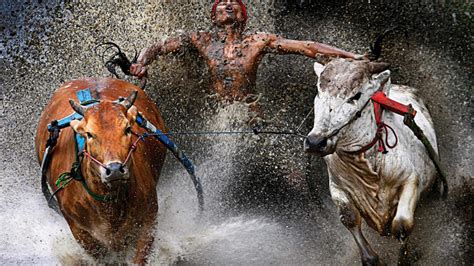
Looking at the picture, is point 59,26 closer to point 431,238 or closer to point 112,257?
point 112,257

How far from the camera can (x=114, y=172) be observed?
5.27 metres

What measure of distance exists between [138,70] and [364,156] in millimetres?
2101

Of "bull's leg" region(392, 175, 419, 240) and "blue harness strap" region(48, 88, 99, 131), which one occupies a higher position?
"blue harness strap" region(48, 88, 99, 131)

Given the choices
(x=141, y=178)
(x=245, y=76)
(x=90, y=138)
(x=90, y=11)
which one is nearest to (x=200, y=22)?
(x=90, y=11)

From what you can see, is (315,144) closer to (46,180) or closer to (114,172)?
(114,172)

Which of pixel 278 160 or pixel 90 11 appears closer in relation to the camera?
pixel 278 160

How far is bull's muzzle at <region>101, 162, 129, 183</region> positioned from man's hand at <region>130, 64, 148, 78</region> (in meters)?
1.83

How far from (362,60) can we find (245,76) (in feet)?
5.54

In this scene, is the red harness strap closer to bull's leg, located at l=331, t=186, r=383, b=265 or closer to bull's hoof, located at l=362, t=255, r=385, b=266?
bull's leg, located at l=331, t=186, r=383, b=265

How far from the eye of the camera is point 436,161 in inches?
235

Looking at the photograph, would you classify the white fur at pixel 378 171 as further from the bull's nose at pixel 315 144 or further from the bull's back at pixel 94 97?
the bull's back at pixel 94 97

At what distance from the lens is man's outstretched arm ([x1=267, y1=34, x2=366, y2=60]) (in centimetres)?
680

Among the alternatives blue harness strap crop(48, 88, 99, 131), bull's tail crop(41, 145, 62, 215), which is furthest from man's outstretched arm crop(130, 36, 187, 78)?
bull's tail crop(41, 145, 62, 215)

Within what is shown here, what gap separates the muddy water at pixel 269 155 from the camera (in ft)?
22.8
